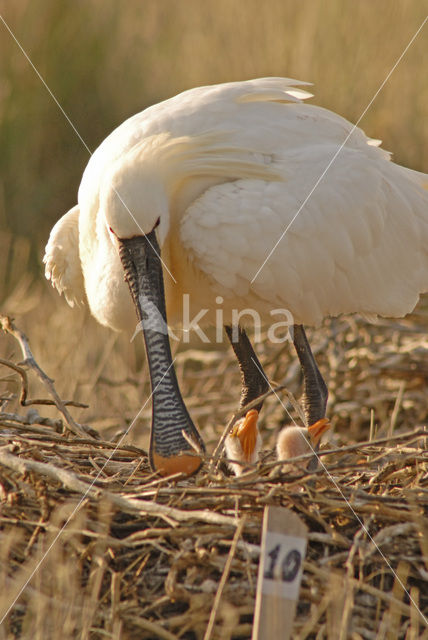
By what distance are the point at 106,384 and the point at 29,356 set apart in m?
2.29

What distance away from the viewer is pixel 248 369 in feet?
19.9

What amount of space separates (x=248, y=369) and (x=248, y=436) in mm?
925

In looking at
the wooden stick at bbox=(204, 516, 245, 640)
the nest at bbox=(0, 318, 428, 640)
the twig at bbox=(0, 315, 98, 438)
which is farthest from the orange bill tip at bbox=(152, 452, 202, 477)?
the wooden stick at bbox=(204, 516, 245, 640)

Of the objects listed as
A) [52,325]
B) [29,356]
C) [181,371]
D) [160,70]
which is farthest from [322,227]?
[160,70]

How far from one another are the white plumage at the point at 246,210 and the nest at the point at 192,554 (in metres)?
1.01

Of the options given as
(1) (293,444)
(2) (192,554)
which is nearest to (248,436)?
(1) (293,444)

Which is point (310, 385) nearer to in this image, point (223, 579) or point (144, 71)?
point (223, 579)

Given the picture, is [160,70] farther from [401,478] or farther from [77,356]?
[401,478]

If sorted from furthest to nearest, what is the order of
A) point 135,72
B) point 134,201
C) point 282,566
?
point 135,72 → point 134,201 → point 282,566

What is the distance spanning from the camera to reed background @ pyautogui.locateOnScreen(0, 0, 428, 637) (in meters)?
10.6

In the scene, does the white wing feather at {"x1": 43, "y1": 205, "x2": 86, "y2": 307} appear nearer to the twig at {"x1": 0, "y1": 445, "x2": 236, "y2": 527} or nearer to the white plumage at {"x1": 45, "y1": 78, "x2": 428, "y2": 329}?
the white plumage at {"x1": 45, "y1": 78, "x2": 428, "y2": 329}

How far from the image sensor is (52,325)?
913cm

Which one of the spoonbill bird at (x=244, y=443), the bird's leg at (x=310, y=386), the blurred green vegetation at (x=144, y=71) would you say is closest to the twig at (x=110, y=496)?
the spoonbill bird at (x=244, y=443)

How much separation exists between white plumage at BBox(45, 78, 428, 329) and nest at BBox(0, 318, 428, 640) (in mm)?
1009
